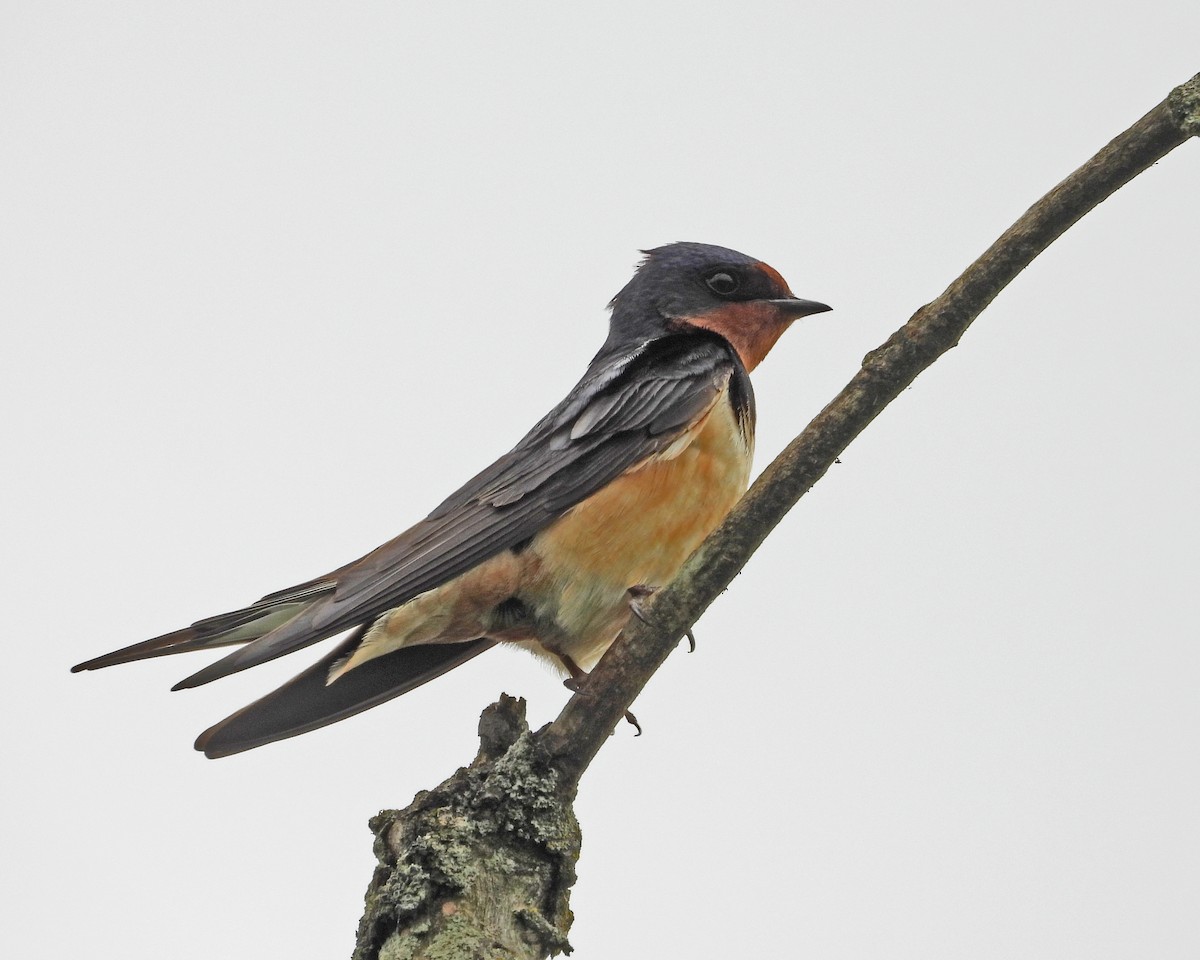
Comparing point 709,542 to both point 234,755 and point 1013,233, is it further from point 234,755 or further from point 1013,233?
point 234,755

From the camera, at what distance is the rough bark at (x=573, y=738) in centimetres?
376

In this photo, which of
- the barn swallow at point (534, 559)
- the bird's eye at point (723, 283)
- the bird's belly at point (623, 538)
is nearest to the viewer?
the barn swallow at point (534, 559)

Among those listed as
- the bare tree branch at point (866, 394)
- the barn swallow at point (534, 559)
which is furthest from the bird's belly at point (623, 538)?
the bare tree branch at point (866, 394)

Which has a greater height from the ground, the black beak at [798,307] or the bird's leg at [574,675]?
the black beak at [798,307]

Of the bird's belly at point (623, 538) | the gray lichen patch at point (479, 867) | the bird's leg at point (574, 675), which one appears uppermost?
the bird's belly at point (623, 538)

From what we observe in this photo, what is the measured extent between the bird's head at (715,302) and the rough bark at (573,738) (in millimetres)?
2531

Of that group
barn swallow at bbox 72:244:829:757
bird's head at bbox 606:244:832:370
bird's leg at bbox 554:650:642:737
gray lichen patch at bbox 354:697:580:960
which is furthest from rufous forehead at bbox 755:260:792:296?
gray lichen patch at bbox 354:697:580:960

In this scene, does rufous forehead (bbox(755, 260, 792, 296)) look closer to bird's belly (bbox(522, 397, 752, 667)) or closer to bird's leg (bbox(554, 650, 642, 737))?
bird's belly (bbox(522, 397, 752, 667))

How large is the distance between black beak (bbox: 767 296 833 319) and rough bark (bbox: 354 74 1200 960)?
2.56 metres

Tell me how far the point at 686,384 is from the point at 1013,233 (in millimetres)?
2106

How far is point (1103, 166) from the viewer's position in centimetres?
375

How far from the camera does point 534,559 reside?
5.35 metres

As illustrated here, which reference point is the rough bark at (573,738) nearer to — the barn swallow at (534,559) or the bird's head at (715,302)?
the barn swallow at (534,559)

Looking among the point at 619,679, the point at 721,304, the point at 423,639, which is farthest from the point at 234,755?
the point at 721,304
